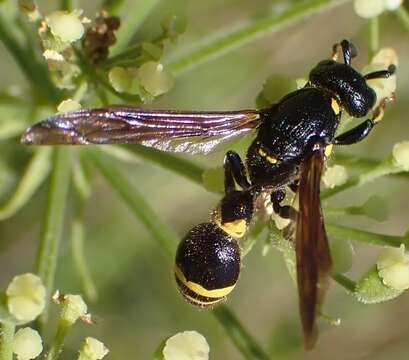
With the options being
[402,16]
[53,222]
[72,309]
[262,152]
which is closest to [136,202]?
[53,222]

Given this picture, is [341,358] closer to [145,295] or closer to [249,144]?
Answer: [145,295]

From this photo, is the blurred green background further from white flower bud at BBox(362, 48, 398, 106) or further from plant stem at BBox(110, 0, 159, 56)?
white flower bud at BBox(362, 48, 398, 106)

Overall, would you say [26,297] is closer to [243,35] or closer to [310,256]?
[310,256]

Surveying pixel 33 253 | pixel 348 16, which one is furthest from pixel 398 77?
pixel 33 253

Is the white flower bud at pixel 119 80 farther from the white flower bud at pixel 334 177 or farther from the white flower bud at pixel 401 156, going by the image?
the white flower bud at pixel 401 156

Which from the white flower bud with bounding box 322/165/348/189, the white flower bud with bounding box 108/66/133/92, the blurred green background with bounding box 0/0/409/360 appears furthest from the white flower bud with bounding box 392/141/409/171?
the blurred green background with bounding box 0/0/409/360

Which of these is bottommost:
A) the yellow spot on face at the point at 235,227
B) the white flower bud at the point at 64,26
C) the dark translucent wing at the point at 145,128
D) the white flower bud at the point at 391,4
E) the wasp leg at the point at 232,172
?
the yellow spot on face at the point at 235,227

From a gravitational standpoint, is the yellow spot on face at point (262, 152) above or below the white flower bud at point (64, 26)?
below

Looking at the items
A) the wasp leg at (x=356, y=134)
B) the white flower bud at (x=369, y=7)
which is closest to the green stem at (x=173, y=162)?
the wasp leg at (x=356, y=134)
